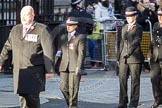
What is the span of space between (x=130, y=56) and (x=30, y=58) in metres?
3.13

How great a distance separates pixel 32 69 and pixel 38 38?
510 mm

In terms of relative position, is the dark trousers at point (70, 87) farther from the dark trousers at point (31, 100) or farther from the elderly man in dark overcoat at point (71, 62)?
the dark trousers at point (31, 100)

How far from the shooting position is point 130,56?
41.3 ft

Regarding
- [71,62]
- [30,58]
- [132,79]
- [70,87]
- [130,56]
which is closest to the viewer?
[30,58]

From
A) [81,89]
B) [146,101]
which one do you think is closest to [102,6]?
[81,89]

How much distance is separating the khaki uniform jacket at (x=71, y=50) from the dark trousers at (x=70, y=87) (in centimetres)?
15

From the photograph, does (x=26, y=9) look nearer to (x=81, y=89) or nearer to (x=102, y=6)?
(x=81, y=89)

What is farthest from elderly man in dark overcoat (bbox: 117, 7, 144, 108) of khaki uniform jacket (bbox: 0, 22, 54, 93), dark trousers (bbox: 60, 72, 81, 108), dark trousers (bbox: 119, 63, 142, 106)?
khaki uniform jacket (bbox: 0, 22, 54, 93)

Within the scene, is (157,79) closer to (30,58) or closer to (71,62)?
(71,62)

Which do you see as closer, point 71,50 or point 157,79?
point 71,50

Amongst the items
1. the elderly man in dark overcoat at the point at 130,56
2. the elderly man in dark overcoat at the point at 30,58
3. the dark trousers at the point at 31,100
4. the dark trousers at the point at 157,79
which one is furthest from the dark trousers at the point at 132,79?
the dark trousers at the point at 31,100

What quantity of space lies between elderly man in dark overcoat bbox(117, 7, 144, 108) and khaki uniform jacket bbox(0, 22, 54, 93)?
2.87 m

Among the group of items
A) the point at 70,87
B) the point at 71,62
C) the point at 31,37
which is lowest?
the point at 70,87

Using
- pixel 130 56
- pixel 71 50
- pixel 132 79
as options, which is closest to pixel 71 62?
pixel 71 50
